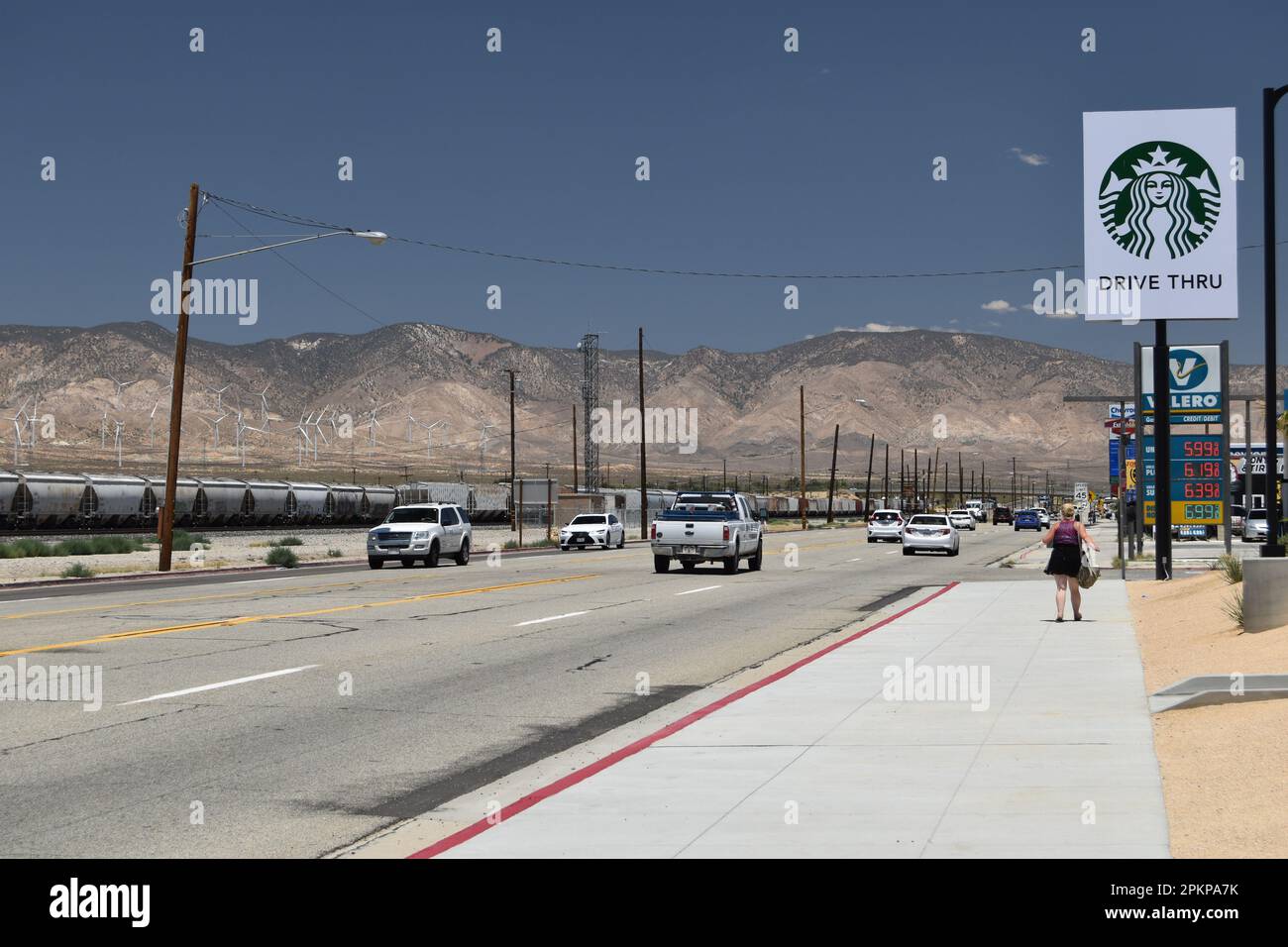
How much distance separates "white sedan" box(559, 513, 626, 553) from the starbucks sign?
103 ft

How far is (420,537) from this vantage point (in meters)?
39.9

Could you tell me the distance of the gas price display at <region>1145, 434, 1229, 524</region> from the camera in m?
33.6

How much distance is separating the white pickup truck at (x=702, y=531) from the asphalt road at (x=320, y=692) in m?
4.91

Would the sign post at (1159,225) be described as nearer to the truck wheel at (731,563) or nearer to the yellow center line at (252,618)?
the truck wheel at (731,563)

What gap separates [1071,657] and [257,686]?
882 centimetres

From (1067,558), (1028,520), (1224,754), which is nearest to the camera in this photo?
(1224,754)

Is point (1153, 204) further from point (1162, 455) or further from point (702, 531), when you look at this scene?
point (702, 531)

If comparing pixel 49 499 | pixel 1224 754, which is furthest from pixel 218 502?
pixel 1224 754

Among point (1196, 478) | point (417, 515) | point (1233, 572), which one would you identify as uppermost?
A: point (1196, 478)

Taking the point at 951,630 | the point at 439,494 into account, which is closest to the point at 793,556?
the point at 951,630

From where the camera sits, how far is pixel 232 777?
30.7 ft

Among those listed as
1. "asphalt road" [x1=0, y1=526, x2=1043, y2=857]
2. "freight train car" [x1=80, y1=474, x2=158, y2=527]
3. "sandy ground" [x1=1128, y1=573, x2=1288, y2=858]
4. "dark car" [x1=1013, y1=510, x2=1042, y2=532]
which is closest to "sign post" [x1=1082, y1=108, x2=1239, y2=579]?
"asphalt road" [x1=0, y1=526, x2=1043, y2=857]

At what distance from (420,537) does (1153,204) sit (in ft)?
70.5
